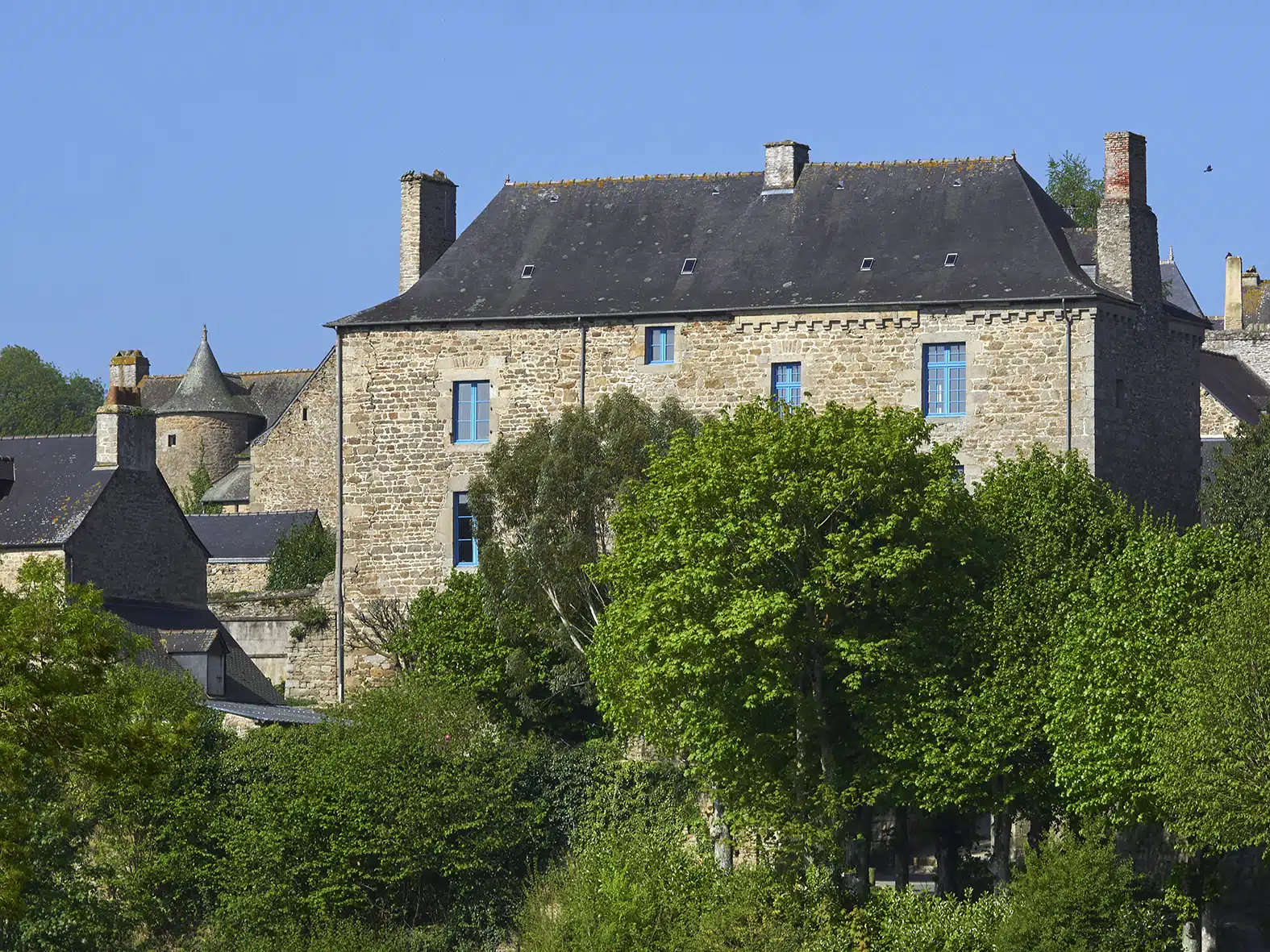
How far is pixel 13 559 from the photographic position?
39500 millimetres

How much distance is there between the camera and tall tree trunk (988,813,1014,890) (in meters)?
28.8

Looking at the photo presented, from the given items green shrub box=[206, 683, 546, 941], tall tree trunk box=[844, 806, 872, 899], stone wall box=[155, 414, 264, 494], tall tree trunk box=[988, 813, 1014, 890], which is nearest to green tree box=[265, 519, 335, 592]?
green shrub box=[206, 683, 546, 941]

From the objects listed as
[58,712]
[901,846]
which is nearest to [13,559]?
[901,846]

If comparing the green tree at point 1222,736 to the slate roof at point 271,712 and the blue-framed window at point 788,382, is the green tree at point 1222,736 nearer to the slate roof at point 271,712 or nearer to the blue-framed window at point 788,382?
the blue-framed window at point 788,382

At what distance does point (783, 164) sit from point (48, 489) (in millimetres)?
13393

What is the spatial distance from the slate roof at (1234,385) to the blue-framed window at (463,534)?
17.2 m

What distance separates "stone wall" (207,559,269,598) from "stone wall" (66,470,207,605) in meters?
8.19

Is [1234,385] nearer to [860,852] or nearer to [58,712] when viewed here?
[860,852]

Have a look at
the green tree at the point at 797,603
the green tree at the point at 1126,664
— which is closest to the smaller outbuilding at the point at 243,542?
the green tree at the point at 797,603

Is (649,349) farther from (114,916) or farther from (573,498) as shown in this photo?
(114,916)

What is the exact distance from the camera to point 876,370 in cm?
3553

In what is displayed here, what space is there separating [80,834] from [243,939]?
288 centimetres

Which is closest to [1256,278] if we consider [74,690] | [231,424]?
[231,424]

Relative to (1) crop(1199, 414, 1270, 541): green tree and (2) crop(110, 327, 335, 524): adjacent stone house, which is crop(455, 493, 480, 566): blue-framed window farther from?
(2) crop(110, 327, 335, 524): adjacent stone house
